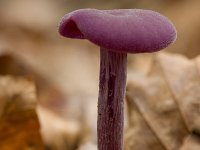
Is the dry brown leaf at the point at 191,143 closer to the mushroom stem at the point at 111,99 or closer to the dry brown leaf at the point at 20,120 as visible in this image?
the mushroom stem at the point at 111,99

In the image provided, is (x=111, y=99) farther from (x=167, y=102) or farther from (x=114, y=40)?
(x=167, y=102)

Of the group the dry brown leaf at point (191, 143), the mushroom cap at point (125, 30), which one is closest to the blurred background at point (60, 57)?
the dry brown leaf at point (191, 143)

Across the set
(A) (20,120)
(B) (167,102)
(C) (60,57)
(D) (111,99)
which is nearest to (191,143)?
(B) (167,102)

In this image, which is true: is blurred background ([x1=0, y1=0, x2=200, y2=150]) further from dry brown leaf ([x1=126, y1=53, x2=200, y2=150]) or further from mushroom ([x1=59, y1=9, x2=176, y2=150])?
mushroom ([x1=59, y1=9, x2=176, y2=150])

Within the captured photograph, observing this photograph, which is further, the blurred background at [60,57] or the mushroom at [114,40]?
the blurred background at [60,57]

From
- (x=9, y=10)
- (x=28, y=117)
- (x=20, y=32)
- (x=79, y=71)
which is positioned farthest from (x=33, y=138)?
(x=9, y=10)
